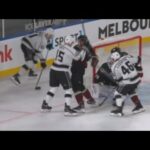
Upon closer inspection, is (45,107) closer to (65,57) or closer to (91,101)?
(91,101)

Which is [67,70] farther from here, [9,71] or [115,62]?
[9,71]

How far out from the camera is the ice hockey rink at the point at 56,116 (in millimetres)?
9406

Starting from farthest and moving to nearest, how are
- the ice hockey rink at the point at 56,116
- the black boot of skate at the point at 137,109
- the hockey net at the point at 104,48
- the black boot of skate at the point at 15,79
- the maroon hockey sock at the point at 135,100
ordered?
the black boot of skate at the point at 15,79
the hockey net at the point at 104,48
the black boot of skate at the point at 137,109
the maroon hockey sock at the point at 135,100
the ice hockey rink at the point at 56,116

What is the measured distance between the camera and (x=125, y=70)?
977 centimetres

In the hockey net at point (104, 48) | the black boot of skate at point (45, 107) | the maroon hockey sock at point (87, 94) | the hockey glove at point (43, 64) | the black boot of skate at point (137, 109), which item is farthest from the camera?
the hockey glove at point (43, 64)

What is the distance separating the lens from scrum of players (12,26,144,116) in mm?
9805

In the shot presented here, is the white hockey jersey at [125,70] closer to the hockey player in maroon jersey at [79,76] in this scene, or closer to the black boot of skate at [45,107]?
the hockey player in maroon jersey at [79,76]

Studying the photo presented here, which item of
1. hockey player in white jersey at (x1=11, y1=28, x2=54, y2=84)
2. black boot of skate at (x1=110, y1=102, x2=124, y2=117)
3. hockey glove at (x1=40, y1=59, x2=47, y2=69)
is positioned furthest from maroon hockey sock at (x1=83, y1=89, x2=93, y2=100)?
hockey player in white jersey at (x1=11, y1=28, x2=54, y2=84)

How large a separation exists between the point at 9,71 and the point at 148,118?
13.9 ft

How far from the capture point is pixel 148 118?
389 inches

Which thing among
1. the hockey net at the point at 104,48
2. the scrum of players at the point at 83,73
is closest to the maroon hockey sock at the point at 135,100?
the scrum of players at the point at 83,73

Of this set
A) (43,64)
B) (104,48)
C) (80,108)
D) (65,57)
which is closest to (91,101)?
(80,108)
